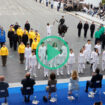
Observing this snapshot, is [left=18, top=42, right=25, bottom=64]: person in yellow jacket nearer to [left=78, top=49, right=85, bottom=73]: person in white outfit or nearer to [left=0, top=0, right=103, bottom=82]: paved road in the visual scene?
[left=0, top=0, right=103, bottom=82]: paved road

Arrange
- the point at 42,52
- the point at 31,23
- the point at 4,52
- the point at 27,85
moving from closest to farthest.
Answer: the point at 27,85 < the point at 42,52 < the point at 4,52 < the point at 31,23

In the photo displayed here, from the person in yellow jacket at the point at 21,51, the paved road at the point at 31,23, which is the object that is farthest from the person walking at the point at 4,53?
the person in yellow jacket at the point at 21,51

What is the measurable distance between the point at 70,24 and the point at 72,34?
5.05 m

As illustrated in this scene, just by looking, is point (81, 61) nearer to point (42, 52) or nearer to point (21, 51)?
point (42, 52)

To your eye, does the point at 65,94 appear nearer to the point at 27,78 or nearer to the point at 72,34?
the point at 27,78

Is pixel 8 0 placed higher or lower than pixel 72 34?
higher

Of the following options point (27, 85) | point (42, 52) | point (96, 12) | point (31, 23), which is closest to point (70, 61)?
point (42, 52)

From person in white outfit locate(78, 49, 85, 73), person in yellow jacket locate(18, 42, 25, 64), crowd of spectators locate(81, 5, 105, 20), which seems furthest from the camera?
crowd of spectators locate(81, 5, 105, 20)

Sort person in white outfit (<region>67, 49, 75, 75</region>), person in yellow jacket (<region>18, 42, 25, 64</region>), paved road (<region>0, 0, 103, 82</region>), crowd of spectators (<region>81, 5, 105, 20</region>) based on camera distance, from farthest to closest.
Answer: crowd of spectators (<region>81, 5, 105, 20</region>) < person in yellow jacket (<region>18, 42, 25, 64</region>) < paved road (<region>0, 0, 103, 82</region>) < person in white outfit (<region>67, 49, 75, 75</region>)

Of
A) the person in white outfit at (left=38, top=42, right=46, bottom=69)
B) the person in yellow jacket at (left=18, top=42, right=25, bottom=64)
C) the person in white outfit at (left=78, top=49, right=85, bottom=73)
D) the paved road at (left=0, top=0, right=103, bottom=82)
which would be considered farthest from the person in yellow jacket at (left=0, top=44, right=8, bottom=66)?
the person in white outfit at (left=78, top=49, right=85, bottom=73)

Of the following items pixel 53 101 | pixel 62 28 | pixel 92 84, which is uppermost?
pixel 62 28

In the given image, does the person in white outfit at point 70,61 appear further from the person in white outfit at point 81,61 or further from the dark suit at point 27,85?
the dark suit at point 27,85

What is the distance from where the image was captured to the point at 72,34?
2308 centimetres

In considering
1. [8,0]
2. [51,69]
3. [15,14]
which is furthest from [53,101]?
[8,0]
